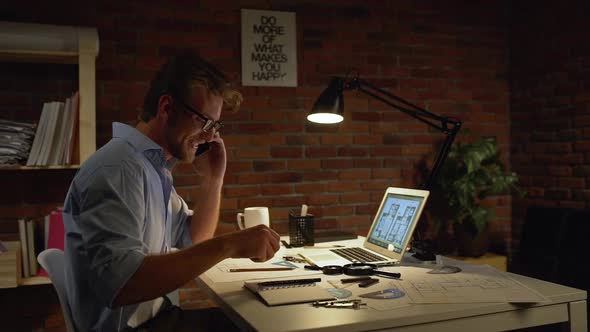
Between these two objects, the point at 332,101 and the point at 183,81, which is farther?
the point at 332,101

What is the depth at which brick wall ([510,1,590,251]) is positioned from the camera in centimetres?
304

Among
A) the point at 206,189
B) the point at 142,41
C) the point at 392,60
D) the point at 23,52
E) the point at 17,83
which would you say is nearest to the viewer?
the point at 206,189

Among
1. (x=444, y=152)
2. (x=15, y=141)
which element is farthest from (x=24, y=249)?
(x=444, y=152)

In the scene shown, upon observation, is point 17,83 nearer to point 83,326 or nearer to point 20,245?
point 20,245

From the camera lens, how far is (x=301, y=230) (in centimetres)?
235

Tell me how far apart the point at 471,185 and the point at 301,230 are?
1327 millimetres

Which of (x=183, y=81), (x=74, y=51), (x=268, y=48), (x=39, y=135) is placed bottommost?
(x=39, y=135)

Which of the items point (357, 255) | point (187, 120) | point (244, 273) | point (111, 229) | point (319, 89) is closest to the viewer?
point (111, 229)

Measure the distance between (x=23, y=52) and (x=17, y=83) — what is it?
12.5 inches

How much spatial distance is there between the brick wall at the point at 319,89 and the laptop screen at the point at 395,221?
1.02 m

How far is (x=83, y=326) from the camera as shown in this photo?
56.9 inches

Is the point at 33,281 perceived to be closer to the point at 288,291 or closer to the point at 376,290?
the point at 288,291

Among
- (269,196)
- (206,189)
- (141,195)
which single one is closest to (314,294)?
(141,195)

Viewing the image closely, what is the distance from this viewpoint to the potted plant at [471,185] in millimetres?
3160
